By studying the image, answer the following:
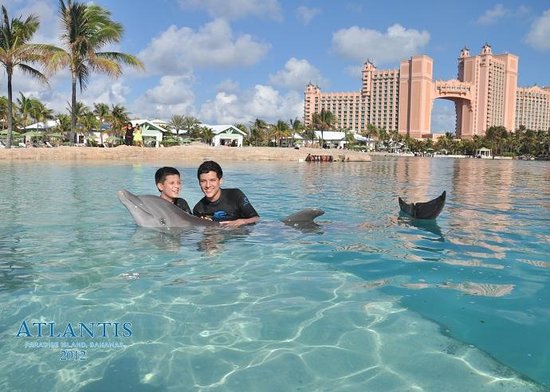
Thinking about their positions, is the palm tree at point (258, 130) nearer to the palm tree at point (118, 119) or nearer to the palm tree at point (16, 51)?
the palm tree at point (118, 119)

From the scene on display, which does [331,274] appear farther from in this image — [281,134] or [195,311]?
[281,134]

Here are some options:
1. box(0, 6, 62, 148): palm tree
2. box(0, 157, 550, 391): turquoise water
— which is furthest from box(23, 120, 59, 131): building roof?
box(0, 157, 550, 391): turquoise water

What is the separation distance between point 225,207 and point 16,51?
92.2 feet

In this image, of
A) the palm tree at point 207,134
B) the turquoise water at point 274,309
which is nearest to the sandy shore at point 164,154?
the turquoise water at point 274,309

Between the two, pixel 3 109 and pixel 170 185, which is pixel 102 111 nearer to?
pixel 3 109

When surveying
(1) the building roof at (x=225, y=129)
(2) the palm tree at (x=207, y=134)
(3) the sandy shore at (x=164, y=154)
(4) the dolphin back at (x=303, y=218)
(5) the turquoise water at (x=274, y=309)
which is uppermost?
(1) the building roof at (x=225, y=129)

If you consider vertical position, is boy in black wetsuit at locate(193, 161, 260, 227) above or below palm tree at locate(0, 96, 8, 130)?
below

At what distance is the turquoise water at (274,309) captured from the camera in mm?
2795

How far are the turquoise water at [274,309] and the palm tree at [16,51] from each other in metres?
26.2

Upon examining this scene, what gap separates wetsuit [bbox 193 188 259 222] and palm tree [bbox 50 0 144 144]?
2650 cm

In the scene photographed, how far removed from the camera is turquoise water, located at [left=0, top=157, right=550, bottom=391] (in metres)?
2.79

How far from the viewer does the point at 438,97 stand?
155 m

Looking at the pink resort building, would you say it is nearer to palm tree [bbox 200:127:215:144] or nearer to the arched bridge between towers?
the arched bridge between towers

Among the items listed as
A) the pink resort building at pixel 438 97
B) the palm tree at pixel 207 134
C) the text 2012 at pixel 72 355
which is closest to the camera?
the text 2012 at pixel 72 355
